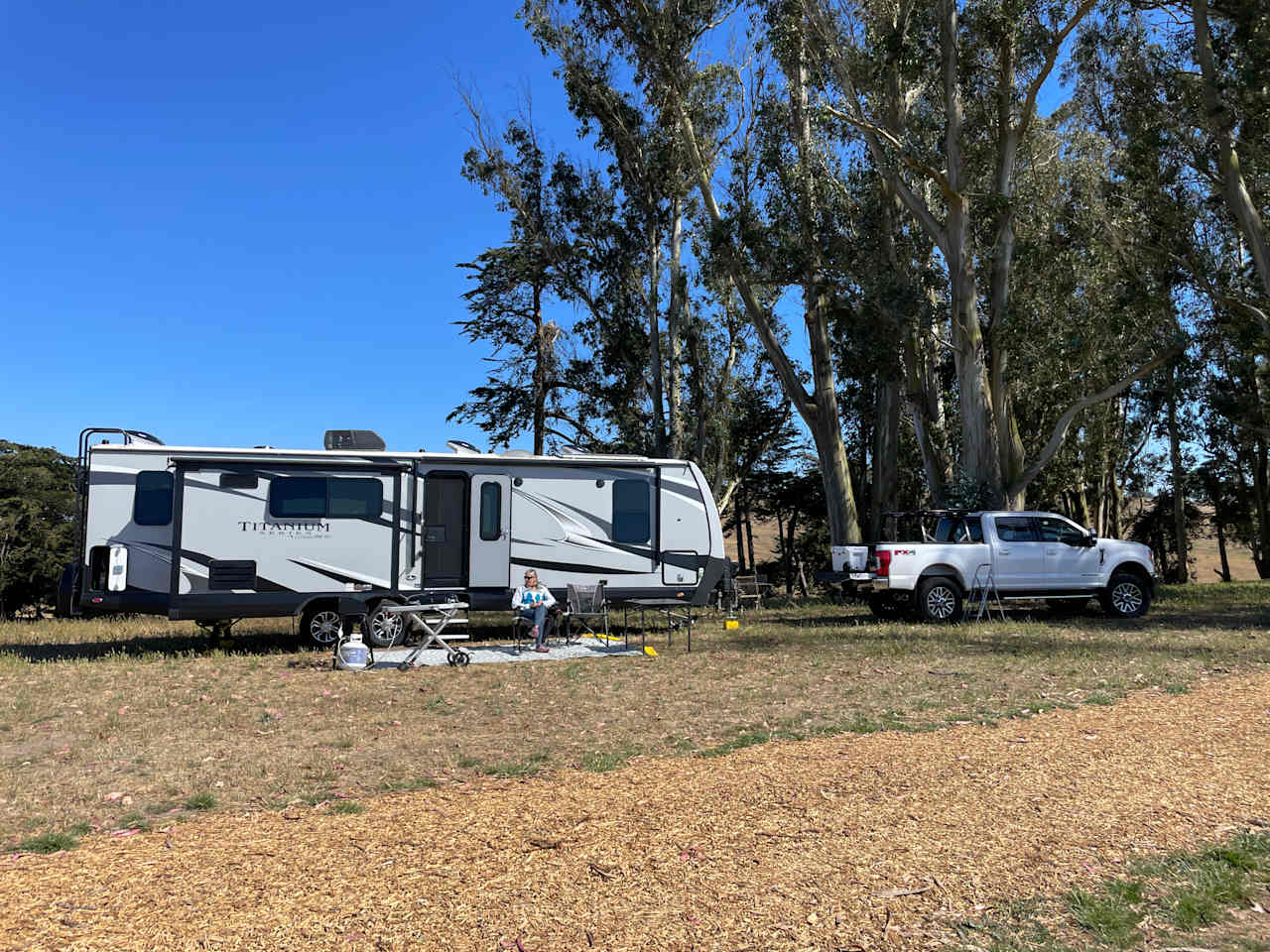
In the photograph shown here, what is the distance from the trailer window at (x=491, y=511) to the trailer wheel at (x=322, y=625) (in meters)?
2.38

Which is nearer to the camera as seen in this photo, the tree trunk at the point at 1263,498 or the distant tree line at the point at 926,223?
the distant tree line at the point at 926,223

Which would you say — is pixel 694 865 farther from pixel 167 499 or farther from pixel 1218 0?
pixel 1218 0

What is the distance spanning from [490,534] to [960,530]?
794 cm

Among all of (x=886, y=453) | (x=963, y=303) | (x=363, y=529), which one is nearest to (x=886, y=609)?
(x=963, y=303)

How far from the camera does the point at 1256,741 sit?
6438 millimetres

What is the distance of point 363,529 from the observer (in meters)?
12.7

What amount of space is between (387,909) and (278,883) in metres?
0.64

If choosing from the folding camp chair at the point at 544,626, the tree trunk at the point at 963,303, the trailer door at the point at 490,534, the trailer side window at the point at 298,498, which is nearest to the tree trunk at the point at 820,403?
the tree trunk at the point at 963,303

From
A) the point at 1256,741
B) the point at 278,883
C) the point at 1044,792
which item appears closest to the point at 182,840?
the point at 278,883

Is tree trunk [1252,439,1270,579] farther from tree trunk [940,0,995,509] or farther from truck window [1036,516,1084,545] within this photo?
truck window [1036,516,1084,545]

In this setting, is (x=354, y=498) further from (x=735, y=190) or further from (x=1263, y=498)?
(x=1263, y=498)

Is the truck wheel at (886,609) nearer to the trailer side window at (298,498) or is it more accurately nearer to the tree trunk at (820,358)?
the tree trunk at (820,358)

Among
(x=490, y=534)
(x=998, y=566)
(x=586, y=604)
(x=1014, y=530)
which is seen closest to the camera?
(x=586, y=604)

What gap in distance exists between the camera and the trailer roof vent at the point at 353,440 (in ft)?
43.2
